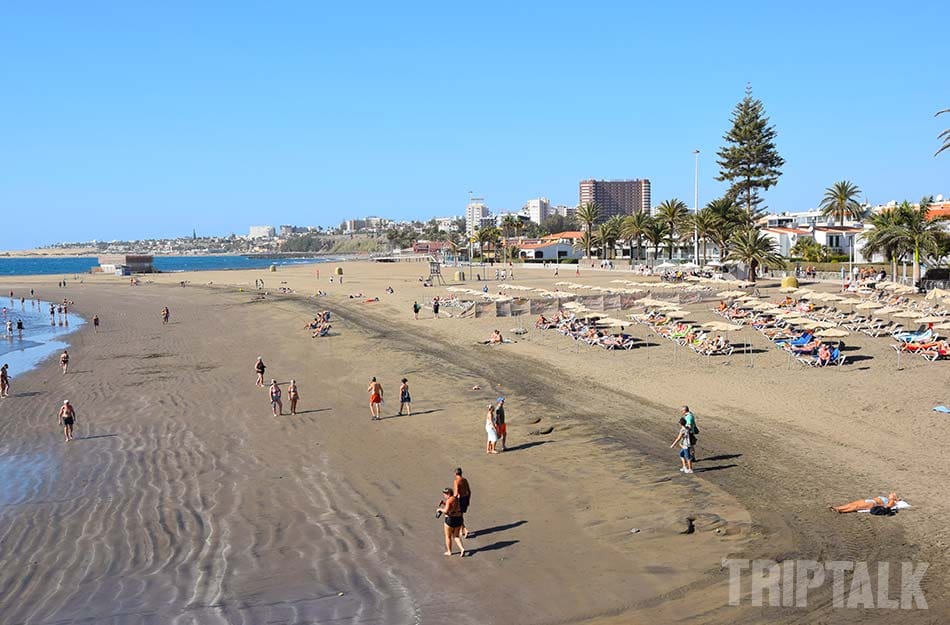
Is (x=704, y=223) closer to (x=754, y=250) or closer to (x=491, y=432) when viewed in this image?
(x=754, y=250)

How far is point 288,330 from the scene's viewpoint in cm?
3647

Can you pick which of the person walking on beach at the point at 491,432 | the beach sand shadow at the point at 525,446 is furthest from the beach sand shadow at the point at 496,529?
the beach sand shadow at the point at 525,446

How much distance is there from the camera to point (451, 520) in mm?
9578

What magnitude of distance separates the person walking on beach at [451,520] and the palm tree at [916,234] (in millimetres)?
40637

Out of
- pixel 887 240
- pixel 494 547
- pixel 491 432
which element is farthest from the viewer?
pixel 887 240

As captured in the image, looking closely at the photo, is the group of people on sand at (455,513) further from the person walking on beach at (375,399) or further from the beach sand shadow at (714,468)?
the person walking on beach at (375,399)

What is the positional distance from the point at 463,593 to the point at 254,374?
17846mm

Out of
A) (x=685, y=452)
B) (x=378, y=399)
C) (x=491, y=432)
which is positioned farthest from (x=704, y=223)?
(x=685, y=452)

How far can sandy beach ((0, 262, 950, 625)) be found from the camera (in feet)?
28.1

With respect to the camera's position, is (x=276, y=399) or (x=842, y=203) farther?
(x=842, y=203)

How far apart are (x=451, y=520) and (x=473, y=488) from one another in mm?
2931

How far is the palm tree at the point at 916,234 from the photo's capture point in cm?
4266

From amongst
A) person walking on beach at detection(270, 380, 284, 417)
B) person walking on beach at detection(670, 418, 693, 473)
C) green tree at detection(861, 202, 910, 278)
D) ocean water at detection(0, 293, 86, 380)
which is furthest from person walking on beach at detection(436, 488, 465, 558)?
green tree at detection(861, 202, 910, 278)

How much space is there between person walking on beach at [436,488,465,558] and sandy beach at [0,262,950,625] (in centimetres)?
25
